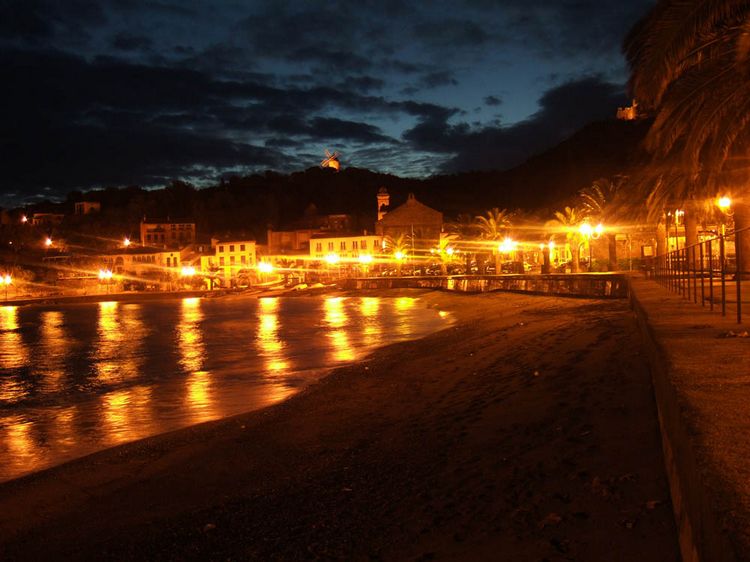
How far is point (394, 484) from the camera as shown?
6445 millimetres

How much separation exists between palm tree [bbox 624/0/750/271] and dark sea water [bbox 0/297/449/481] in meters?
8.63

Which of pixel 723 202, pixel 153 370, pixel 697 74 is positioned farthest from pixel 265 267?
pixel 697 74

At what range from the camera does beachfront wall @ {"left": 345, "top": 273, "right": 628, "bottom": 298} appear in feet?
108

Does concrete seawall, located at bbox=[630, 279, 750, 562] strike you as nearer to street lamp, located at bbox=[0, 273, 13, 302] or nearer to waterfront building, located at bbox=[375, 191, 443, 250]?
waterfront building, located at bbox=[375, 191, 443, 250]

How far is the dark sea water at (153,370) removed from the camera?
11445mm

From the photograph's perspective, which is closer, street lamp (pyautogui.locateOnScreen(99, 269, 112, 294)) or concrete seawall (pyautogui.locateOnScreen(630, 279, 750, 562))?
concrete seawall (pyautogui.locateOnScreen(630, 279, 750, 562))

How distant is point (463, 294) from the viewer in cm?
5078

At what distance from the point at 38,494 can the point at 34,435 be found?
166 inches

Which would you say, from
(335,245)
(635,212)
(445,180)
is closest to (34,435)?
(635,212)

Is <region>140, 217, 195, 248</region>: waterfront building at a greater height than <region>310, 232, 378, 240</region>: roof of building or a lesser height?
greater

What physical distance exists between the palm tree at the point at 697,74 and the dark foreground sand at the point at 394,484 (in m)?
3.87

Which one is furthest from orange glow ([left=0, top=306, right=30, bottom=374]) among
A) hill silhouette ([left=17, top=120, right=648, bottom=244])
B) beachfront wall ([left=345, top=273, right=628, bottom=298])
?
hill silhouette ([left=17, top=120, right=648, bottom=244])

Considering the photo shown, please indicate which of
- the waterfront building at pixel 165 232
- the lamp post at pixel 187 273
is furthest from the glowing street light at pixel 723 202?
the waterfront building at pixel 165 232

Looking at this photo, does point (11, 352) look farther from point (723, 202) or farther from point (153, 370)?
point (723, 202)
